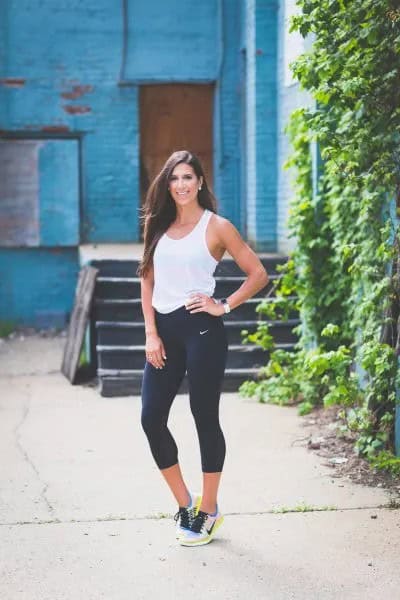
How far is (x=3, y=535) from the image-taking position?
495 cm

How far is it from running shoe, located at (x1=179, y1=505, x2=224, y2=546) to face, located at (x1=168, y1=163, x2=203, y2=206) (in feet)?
5.01

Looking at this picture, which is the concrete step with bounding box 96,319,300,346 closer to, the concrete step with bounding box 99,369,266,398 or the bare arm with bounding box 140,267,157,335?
the concrete step with bounding box 99,369,266,398

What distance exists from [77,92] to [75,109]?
0.74 feet

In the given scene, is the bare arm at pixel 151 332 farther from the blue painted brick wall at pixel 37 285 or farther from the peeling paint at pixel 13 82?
→ the peeling paint at pixel 13 82

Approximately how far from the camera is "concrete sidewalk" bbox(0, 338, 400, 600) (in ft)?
14.0

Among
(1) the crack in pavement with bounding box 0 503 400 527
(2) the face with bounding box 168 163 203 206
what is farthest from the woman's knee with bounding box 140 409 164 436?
(2) the face with bounding box 168 163 203 206

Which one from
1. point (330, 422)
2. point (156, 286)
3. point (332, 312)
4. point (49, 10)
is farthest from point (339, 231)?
point (49, 10)

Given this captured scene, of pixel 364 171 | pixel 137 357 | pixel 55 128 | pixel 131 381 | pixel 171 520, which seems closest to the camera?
pixel 171 520

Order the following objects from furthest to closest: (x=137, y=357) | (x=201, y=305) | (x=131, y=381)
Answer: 1. (x=137, y=357)
2. (x=131, y=381)
3. (x=201, y=305)

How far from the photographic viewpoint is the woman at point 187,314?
15.2 ft

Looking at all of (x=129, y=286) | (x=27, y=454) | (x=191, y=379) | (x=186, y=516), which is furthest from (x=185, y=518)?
(x=129, y=286)

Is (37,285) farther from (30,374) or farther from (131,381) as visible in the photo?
(131,381)

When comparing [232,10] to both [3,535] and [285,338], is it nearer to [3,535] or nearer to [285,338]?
[285,338]

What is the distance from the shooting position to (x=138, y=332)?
9320mm
